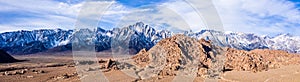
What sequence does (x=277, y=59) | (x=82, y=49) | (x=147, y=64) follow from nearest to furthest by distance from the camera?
1. (x=147, y=64)
2. (x=277, y=59)
3. (x=82, y=49)

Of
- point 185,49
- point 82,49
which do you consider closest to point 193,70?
point 185,49

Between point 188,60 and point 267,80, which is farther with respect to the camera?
point 188,60

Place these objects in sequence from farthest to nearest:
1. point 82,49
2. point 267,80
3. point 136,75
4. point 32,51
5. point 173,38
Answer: point 32,51 < point 82,49 < point 173,38 < point 136,75 < point 267,80

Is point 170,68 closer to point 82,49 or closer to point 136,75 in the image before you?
point 136,75

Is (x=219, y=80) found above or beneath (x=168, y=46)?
beneath

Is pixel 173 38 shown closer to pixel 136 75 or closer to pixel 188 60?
pixel 188 60

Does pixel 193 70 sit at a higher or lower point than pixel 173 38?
lower

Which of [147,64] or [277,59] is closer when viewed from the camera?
[147,64]

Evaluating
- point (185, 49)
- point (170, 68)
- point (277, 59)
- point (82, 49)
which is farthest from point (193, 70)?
point (82, 49)

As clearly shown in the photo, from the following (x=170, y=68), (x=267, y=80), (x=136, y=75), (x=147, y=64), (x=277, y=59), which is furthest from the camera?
(x=277, y=59)
